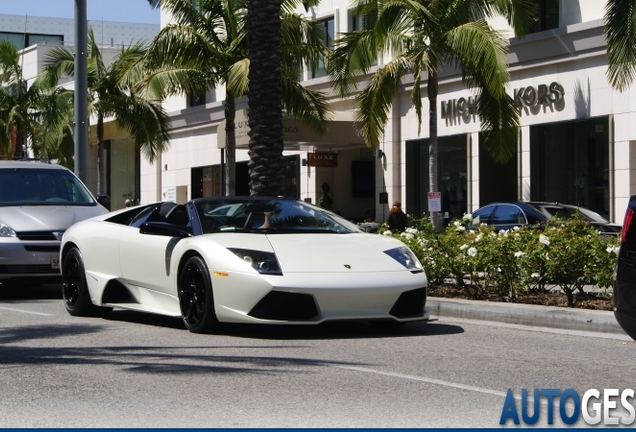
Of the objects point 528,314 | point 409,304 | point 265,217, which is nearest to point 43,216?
point 265,217

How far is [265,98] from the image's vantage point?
57.8ft


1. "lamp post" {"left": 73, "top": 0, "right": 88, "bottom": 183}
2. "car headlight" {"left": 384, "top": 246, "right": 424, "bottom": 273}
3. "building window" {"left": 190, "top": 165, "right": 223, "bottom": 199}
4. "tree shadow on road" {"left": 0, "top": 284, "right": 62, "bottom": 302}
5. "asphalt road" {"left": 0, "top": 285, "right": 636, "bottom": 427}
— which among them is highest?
"lamp post" {"left": 73, "top": 0, "right": 88, "bottom": 183}

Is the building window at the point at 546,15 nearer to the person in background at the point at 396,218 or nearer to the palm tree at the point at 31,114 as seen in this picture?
the person in background at the point at 396,218

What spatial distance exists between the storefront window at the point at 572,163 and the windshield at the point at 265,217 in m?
17.5

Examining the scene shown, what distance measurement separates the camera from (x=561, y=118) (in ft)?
92.8

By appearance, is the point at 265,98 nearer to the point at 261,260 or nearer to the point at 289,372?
the point at 261,260

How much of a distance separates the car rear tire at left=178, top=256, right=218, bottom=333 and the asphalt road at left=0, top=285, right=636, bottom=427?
151 millimetres

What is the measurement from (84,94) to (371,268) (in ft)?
43.3

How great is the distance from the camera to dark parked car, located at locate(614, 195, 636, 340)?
7.42 metres

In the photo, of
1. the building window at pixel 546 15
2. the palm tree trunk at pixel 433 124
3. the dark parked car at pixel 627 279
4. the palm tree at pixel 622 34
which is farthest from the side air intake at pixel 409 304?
the building window at pixel 546 15

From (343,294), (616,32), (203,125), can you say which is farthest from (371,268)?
(203,125)

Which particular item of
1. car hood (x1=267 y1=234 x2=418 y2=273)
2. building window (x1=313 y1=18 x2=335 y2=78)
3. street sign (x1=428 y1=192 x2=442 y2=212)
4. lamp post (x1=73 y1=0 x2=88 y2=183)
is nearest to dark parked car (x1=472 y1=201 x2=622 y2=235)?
street sign (x1=428 y1=192 x2=442 y2=212)

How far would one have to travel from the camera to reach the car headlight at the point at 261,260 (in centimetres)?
966

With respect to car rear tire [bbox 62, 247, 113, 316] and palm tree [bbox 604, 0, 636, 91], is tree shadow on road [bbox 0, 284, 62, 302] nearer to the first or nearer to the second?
car rear tire [bbox 62, 247, 113, 316]
